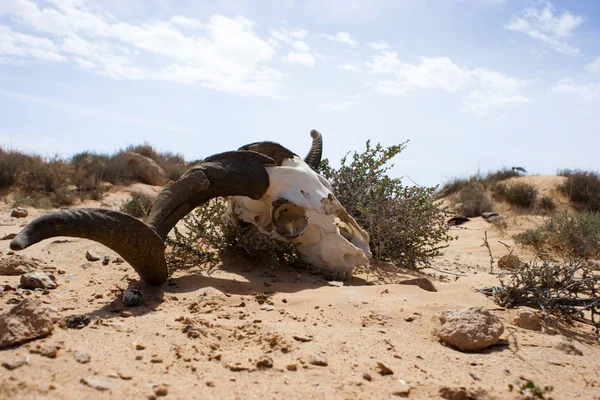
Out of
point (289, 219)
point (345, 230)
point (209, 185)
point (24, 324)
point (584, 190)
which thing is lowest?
point (24, 324)

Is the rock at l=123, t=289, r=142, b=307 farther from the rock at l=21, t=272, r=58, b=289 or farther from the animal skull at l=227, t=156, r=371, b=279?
the animal skull at l=227, t=156, r=371, b=279

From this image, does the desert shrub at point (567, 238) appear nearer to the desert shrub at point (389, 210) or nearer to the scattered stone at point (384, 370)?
the desert shrub at point (389, 210)

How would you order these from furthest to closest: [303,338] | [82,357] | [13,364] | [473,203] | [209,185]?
[473,203] → [209,185] → [303,338] → [82,357] → [13,364]

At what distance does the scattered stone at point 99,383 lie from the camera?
2.00 metres

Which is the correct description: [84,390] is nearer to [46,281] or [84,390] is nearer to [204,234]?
[46,281]

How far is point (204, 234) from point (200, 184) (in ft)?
3.88

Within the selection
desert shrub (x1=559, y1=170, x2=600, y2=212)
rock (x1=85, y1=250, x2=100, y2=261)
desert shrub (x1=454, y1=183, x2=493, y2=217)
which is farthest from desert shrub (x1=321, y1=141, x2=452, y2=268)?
desert shrub (x1=559, y1=170, x2=600, y2=212)

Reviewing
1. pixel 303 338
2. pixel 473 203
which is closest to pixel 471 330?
pixel 303 338

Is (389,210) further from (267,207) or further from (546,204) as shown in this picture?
(546,204)

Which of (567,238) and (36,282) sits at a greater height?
(567,238)

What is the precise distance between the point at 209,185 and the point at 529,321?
2751 millimetres

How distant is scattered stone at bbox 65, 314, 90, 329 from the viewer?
8.84ft

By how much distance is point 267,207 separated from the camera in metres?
4.82

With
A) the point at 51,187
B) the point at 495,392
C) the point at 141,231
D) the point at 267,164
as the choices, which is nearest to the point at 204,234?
the point at 267,164
